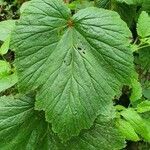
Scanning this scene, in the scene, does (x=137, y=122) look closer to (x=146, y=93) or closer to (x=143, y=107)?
(x=143, y=107)

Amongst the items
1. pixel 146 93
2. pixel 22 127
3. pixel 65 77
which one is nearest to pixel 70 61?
pixel 65 77

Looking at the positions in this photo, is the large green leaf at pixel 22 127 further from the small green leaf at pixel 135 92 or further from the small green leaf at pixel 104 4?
the small green leaf at pixel 104 4

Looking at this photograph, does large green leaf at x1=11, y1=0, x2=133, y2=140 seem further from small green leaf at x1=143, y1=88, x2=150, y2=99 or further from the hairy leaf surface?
small green leaf at x1=143, y1=88, x2=150, y2=99

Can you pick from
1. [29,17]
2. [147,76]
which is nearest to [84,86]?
[29,17]

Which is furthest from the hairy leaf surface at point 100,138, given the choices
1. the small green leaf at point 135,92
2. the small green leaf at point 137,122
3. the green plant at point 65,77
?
the small green leaf at point 135,92

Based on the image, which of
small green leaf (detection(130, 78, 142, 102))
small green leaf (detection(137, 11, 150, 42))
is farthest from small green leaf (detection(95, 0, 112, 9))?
small green leaf (detection(130, 78, 142, 102))

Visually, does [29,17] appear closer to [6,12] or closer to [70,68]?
[70,68]
